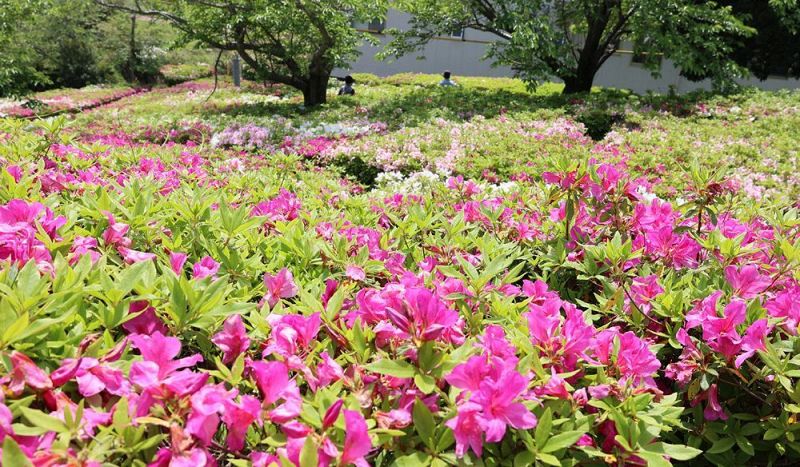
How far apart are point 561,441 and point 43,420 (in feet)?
2.39

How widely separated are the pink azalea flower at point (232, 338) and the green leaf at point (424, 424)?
0.34 meters

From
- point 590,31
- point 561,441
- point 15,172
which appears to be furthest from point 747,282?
point 590,31

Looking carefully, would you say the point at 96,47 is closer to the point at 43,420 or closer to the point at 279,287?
the point at 279,287

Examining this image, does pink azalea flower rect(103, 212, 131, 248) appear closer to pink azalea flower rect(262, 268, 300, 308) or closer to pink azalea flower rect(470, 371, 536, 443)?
pink azalea flower rect(262, 268, 300, 308)

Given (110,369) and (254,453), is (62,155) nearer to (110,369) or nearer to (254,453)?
(110,369)

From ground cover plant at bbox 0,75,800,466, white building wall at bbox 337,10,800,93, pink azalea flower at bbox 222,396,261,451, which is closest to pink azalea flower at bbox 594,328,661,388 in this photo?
ground cover plant at bbox 0,75,800,466

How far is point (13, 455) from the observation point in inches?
23.8

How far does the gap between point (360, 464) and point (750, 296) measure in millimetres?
1090

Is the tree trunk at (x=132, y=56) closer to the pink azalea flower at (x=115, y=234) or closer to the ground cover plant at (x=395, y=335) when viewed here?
A: the ground cover plant at (x=395, y=335)

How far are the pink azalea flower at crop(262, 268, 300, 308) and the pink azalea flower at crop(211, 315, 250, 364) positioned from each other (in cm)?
23

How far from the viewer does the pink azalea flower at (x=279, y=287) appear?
1197 millimetres

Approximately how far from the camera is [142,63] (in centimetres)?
2652

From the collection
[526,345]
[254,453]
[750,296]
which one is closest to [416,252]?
[526,345]

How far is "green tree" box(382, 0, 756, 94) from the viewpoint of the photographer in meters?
11.1
